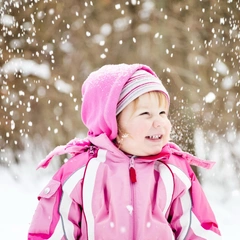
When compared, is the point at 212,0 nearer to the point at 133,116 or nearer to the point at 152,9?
the point at 152,9

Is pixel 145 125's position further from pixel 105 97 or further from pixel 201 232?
pixel 201 232

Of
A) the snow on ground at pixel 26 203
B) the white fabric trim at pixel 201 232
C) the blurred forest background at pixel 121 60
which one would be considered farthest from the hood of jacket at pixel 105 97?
the blurred forest background at pixel 121 60

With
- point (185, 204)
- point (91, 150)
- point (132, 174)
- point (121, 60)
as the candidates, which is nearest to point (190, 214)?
point (185, 204)

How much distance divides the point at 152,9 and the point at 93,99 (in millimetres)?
1563

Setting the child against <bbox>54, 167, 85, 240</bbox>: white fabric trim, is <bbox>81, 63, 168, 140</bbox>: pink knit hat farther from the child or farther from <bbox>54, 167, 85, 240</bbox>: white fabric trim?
<bbox>54, 167, 85, 240</bbox>: white fabric trim

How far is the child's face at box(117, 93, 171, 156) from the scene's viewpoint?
142 cm

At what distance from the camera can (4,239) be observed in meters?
2.38

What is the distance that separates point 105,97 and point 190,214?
0.46m

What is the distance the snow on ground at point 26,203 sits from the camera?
249 cm

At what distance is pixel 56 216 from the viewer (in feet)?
4.65

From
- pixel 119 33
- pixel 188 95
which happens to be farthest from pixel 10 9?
pixel 188 95

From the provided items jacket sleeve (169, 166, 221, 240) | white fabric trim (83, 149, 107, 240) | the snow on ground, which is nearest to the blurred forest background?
the snow on ground

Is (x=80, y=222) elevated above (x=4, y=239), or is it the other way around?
(x=80, y=222)

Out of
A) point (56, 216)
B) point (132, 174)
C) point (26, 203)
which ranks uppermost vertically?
point (132, 174)
